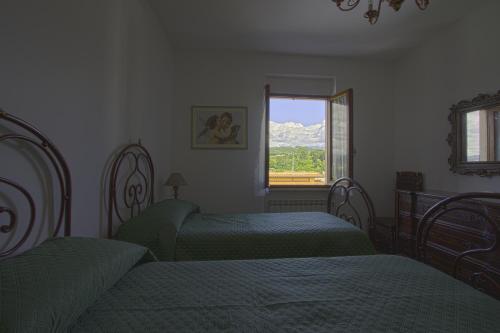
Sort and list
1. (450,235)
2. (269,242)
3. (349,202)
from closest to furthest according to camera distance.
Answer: (269,242) < (450,235) < (349,202)

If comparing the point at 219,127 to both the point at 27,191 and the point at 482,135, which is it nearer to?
the point at 27,191

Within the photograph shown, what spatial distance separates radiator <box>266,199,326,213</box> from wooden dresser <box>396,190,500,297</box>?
1.06m

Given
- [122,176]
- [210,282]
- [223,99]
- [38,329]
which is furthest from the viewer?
[223,99]

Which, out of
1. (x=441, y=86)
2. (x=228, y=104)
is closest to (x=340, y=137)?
Result: (x=441, y=86)

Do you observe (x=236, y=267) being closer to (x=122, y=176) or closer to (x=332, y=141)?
(x=122, y=176)

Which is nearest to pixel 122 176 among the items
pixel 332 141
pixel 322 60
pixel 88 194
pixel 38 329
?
pixel 88 194

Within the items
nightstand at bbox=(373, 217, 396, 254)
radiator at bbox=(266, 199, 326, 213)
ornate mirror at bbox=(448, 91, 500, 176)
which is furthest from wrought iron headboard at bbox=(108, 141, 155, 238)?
ornate mirror at bbox=(448, 91, 500, 176)

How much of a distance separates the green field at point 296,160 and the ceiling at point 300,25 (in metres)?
1.41

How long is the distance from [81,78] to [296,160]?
310cm

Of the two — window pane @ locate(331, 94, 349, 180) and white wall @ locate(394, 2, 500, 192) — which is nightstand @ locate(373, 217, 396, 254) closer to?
white wall @ locate(394, 2, 500, 192)

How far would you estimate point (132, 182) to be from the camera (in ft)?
7.46

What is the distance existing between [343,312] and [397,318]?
0.17 m

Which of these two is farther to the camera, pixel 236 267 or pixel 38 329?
pixel 236 267

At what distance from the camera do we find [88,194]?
1600 mm
